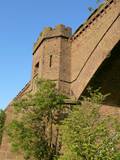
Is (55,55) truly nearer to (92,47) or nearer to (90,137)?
(92,47)

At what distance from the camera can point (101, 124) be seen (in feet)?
39.4

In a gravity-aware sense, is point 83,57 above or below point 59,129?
above

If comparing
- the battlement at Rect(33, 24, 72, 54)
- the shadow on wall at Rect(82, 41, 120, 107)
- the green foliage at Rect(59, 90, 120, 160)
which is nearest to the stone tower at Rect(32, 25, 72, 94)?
the battlement at Rect(33, 24, 72, 54)

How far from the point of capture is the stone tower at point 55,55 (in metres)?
16.3

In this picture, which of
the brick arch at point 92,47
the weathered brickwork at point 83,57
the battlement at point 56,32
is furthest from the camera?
the battlement at point 56,32

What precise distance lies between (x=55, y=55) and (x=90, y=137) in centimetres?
600

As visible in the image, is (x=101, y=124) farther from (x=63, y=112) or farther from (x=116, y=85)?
(x=116, y=85)

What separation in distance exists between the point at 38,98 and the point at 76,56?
3174 mm

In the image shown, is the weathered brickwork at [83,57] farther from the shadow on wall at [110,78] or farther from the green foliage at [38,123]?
the green foliage at [38,123]

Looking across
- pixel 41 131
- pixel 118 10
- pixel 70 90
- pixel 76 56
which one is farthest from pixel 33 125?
pixel 118 10

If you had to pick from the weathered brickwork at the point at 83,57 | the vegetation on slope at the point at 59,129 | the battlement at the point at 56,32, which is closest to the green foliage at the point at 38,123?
the vegetation on slope at the point at 59,129

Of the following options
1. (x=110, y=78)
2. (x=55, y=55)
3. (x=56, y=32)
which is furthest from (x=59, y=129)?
(x=56, y=32)

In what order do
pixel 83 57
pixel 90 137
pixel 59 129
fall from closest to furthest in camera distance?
pixel 90 137
pixel 59 129
pixel 83 57

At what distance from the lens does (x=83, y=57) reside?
15.7 m
